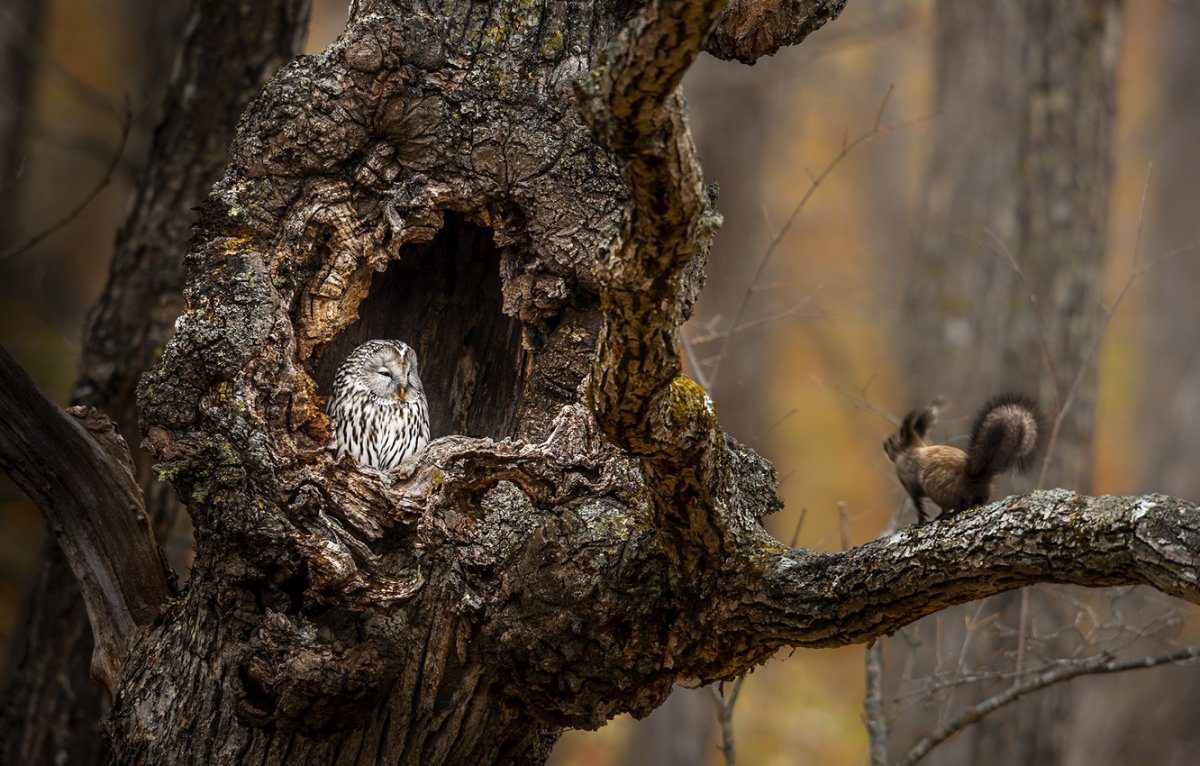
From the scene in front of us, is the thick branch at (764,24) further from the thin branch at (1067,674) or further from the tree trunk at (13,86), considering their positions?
the tree trunk at (13,86)

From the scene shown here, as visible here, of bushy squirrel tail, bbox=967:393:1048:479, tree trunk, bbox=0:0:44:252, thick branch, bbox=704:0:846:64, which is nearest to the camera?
bushy squirrel tail, bbox=967:393:1048:479

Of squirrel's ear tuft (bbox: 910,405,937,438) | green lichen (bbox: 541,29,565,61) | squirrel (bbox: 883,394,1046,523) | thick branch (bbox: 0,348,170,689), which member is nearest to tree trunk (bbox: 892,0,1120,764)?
squirrel's ear tuft (bbox: 910,405,937,438)

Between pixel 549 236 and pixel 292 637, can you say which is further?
pixel 549 236

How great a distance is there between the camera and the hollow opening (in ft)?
14.4

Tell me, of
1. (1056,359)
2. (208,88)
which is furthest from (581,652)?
(1056,359)

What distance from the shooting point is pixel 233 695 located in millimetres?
3416

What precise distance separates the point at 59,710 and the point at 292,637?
283cm

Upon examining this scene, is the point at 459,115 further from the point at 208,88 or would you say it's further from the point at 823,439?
the point at 823,439

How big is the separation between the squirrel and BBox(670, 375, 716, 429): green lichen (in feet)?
2.53

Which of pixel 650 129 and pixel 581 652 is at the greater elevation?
pixel 650 129

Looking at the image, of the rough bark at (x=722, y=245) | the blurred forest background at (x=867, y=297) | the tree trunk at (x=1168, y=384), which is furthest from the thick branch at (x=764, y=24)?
the tree trunk at (x=1168, y=384)

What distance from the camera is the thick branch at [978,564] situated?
2.61 m

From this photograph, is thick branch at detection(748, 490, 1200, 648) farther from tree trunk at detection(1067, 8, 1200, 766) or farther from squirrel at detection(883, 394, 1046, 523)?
tree trunk at detection(1067, 8, 1200, 766)

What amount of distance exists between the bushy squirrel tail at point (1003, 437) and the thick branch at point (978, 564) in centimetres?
44
